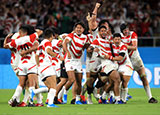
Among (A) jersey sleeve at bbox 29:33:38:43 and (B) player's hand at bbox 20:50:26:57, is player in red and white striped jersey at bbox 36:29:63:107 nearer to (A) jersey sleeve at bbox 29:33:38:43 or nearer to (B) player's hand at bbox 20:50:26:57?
(A) jersey sleeve at bbox 29:33:38:43

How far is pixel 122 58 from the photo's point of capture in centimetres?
1320

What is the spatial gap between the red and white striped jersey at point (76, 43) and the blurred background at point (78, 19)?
8051mm

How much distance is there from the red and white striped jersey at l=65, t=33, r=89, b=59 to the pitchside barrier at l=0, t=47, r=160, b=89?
291 inches

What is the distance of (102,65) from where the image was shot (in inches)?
523

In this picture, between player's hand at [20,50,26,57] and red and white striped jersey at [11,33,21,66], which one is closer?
player's hand at [20,50,26,57]

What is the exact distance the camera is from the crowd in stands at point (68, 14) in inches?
891

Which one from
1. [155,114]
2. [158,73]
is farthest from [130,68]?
[158,73]

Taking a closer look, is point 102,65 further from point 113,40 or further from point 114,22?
point 114,22

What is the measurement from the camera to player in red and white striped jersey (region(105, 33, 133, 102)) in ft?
43.4

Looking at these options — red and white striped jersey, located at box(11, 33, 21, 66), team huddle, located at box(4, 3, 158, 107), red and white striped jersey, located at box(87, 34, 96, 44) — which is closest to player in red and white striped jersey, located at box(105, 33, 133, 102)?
team huddle, located at box(4, 3, 158, 107)

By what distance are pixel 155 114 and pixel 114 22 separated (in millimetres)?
13607

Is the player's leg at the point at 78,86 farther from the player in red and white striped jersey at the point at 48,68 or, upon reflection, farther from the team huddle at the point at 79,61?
the player in red and white striped jersey at the point at 48,68

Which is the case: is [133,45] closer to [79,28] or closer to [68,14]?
[79,28]

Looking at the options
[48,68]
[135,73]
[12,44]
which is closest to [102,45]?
[48,68]
